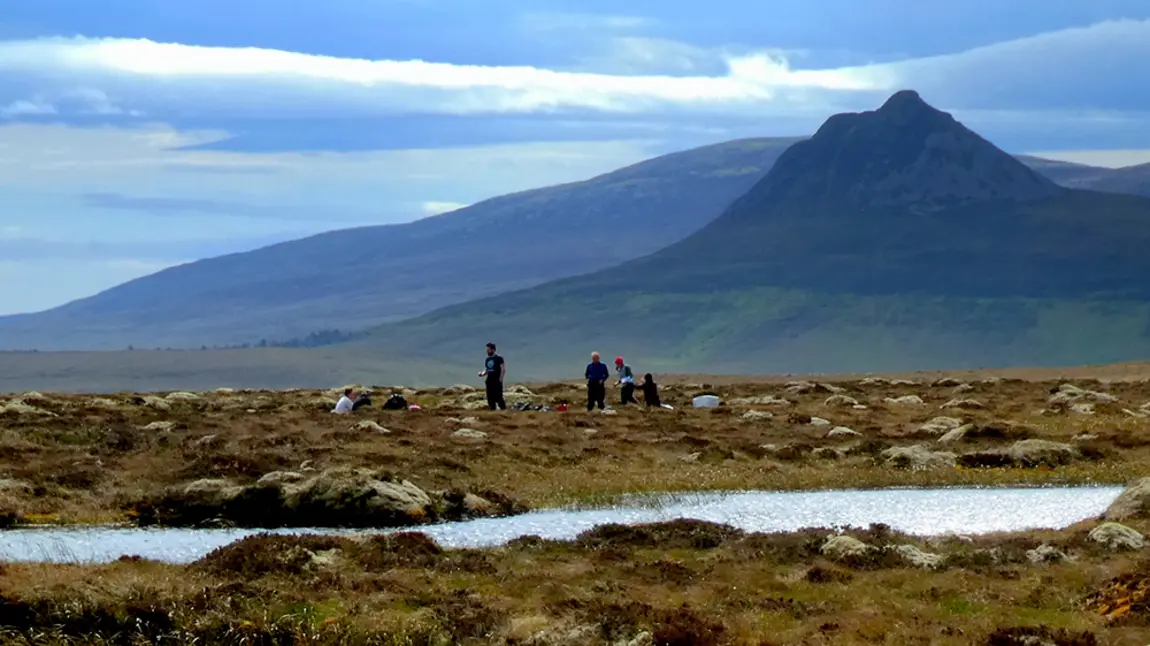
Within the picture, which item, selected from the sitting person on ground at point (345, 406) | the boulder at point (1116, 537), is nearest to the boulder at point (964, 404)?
the sitting person on ground at point (345, 406)

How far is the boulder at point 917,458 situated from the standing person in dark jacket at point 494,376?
18.6 metres

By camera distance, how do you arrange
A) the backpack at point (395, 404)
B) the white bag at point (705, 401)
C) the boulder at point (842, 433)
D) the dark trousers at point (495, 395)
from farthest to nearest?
the white bag at point (705, 401) < the backpack at point (395, 404) < the dark trousers at point (495, 395) < the boulder at point (842, 433)

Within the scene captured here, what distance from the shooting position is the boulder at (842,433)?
5602 cm

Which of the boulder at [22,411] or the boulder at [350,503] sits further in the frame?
the boulder at [22,411]

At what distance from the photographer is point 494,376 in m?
64.5

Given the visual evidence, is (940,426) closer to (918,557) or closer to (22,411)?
(918,557)

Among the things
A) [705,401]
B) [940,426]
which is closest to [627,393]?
[705,401]

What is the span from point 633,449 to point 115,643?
99.4 ft

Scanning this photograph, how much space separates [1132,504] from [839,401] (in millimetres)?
45398

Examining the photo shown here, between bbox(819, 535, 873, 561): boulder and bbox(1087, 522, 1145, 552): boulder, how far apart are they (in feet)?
14.6

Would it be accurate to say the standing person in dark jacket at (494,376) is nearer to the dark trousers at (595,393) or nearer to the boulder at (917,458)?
the dark trousers at (595,393)

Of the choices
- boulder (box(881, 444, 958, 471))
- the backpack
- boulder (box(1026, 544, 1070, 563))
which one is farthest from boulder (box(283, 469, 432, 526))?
the backpack

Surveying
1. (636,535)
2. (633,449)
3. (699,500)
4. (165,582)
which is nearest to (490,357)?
(633,449)

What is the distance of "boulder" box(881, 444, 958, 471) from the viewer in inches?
1905
